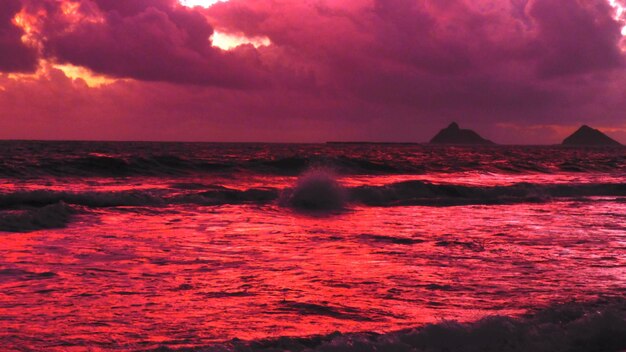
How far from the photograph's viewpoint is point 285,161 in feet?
134

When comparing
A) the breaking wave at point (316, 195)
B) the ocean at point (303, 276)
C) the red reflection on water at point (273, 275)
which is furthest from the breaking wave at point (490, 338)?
the breaking wave at point (316, 195)

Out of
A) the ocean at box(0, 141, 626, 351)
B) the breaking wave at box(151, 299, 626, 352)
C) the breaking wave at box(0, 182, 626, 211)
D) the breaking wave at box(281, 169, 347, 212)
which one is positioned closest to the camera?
the breaking wave at box(151, 299, 626, 352)

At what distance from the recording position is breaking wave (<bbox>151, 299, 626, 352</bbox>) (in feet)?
19.7

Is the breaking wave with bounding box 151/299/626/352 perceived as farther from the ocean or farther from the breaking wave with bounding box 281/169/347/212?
→ the breaking wave with bounding box 281/169/347/212

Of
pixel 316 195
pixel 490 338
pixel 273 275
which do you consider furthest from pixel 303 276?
pixel 316 195

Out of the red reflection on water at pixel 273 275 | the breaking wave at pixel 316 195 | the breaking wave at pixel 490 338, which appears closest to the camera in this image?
the breaking wave at pixel 490 338

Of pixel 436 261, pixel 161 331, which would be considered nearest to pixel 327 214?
pixel 436 261

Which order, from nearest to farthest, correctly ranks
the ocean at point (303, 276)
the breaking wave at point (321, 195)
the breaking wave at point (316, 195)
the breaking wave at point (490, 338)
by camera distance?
the breaking wave at point (490, 338) < the ocean at point (303, 276) < the breaking wave at point (321, 195) < the breaking wave at point (316, 195)

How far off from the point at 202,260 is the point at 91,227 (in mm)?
5319

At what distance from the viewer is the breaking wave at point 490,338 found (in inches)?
237

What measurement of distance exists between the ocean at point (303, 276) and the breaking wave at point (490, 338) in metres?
0.02

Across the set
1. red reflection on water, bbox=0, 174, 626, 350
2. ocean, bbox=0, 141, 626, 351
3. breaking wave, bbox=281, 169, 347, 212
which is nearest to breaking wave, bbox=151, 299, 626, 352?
ocean, bbox=0, 141, 626, 351

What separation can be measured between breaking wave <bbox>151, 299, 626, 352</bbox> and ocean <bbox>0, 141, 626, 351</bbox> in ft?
0.06

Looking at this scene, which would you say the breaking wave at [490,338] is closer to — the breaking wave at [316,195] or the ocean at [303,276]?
the ocean at [303,276]
